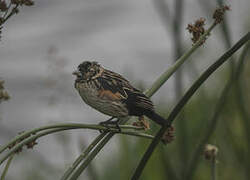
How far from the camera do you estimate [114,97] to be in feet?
3.47

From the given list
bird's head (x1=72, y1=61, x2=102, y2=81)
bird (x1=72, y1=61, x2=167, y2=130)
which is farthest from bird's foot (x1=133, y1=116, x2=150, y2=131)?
bird's head (x1=72, y1=61, x2=102, y2=81)

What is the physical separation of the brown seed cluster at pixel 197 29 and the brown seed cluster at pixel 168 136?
0.16 meters

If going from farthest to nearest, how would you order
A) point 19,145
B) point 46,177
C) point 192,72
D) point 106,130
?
point 46,177 < point 192,72 < point 106,130 < point 19,145

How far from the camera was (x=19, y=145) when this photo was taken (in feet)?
3.15

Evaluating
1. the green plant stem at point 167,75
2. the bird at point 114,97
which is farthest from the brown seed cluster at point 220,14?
the bird at point 114,97

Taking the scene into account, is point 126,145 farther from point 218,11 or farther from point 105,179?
point 218,11

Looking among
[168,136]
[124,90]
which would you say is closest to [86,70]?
[124,90]

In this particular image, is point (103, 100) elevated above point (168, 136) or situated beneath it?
elevated above

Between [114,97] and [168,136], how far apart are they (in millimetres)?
115

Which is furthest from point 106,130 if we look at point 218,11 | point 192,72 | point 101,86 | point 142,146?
point 142,146

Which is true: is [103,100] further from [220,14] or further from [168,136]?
[220,14]

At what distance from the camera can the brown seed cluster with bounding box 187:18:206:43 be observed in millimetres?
1085

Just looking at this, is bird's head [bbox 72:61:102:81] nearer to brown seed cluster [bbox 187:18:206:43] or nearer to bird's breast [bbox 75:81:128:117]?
bird's breast [bbox 75:81:128:117]

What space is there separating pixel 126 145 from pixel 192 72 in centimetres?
47
